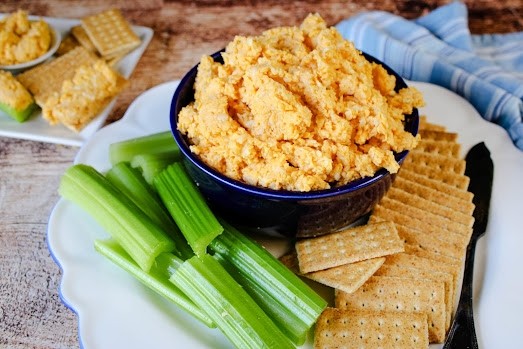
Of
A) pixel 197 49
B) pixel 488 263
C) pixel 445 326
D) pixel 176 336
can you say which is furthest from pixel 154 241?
pixel 197 49

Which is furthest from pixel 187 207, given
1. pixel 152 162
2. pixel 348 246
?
pixel 348 246

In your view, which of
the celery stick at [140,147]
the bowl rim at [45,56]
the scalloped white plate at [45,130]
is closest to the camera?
the celery stick at [140,147]

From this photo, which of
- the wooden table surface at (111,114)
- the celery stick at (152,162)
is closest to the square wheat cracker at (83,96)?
the wooden table surface at (111,114)

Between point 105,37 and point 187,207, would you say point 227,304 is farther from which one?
point 105,37

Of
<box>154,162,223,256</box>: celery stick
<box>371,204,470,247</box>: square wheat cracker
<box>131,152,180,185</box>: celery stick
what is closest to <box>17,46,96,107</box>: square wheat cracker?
<box>131,152,180,185</box>: celery stick

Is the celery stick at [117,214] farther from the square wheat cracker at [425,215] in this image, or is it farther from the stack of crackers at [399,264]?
the square wheat cracker at [425,215]
